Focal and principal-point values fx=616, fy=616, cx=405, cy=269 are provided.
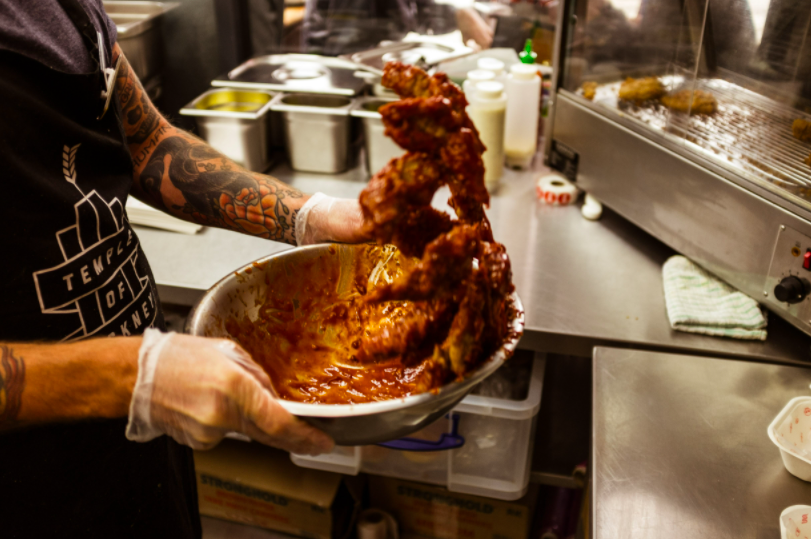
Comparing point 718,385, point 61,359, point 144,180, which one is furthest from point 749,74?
point 61,359

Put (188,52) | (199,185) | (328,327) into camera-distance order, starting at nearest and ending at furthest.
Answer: (328,327) → (199,185) → (188,52)

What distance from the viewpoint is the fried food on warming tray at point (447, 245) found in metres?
0.77

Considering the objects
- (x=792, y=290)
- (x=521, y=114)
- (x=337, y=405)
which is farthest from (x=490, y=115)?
(x=337, y=405)

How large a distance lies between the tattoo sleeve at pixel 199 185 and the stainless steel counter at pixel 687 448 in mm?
717

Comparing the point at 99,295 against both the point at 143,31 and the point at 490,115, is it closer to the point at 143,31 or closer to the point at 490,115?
the point at 490,115

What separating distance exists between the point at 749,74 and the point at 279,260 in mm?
1105

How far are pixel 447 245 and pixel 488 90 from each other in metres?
1.22

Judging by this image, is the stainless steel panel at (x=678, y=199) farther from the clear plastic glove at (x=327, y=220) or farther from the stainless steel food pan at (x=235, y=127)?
the stainless steel food pan at (x=235, y=127)

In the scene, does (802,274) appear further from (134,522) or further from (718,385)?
(134,522)

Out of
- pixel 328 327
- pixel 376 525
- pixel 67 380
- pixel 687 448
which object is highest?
pixel 67 380

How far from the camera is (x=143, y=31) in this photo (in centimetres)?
224

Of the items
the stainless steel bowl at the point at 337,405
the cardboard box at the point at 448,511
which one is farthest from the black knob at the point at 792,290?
the cardboard box at the point at 448,511

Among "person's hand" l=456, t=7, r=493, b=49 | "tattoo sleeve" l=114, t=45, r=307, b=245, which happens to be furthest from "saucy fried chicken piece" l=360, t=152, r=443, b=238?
"person's hand" l=456, t=7, r=493, b=49

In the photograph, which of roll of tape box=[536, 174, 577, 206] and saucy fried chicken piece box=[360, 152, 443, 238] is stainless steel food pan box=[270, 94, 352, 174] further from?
saucy fried chicken piece box=[360, 152, 443, 238]
